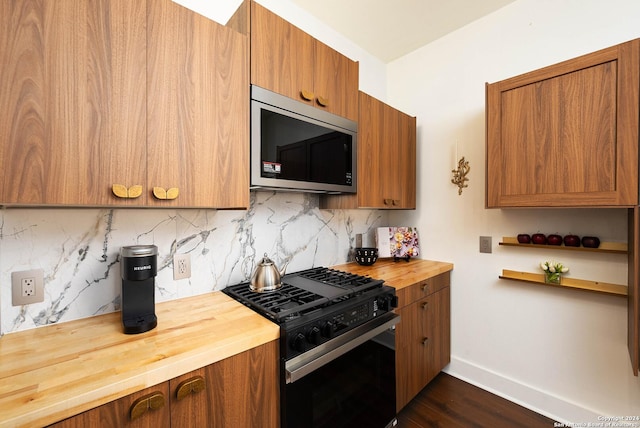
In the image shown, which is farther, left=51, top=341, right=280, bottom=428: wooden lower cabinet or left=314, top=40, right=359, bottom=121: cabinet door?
left=314, top=40, right=359, bottom=121: cabinet door

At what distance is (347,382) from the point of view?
135 cm

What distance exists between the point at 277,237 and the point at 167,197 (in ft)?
2.91

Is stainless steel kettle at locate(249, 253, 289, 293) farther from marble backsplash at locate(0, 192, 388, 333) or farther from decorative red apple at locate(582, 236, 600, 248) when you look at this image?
decorative red apple at locate(582, 236, 600, 248)

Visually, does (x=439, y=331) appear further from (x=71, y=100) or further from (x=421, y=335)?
(x=71, y=100)

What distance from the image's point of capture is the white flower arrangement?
5.73ft

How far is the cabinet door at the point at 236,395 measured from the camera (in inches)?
35.0

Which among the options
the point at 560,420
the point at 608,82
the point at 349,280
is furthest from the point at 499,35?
the point at 560,420

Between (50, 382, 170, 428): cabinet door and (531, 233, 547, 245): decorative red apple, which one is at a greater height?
(531, 233, 547, 245): decorative red apple

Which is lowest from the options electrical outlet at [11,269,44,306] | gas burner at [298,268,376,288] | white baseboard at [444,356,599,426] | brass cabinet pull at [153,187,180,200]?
white baseboard at [444,356,599,426]

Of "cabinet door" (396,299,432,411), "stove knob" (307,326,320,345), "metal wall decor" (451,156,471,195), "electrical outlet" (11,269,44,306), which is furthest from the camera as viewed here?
"metal wall decor" (451,156,471,195)

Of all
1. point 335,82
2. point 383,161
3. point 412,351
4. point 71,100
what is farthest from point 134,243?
point 412,351

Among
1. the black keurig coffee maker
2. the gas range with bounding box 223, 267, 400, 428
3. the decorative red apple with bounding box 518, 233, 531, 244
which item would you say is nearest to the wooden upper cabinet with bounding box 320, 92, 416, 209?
the gas range with bounding box 223, 267, 400, 428

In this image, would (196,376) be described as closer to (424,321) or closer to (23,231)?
(23,231)

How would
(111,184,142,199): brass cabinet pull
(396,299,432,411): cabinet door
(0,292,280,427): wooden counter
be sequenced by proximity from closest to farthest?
(0,292,280,427): wooden counter, (111,184,142,199): brass cabinet pull, (396,299,432,411): cabinet door
